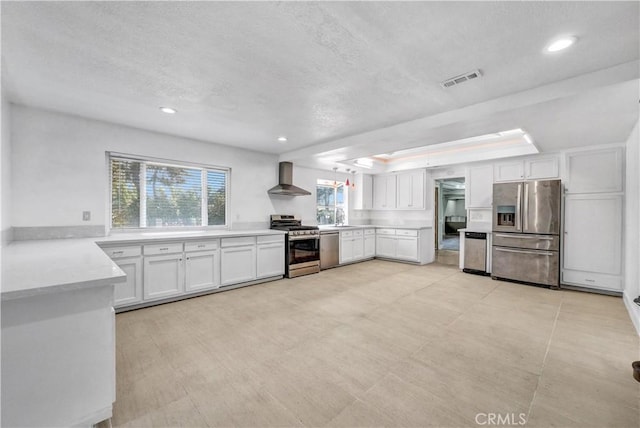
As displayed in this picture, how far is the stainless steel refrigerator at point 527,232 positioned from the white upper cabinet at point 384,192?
252cm

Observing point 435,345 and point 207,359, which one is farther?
point 435,345

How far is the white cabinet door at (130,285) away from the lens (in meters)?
3.22

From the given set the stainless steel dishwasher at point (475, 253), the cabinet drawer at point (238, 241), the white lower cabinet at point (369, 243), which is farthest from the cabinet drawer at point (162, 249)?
the stainless steel dishwasher at point (475, 253)

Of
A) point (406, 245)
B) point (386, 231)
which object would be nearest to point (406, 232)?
point (406, 245)

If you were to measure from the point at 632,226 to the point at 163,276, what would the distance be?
20.0 feet

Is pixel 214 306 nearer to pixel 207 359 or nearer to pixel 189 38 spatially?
pixel 207 359

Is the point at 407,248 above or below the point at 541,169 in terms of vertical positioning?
below

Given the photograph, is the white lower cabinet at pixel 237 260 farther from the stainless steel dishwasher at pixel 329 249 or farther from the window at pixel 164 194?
the stainless steel dishwasher at pixel 329 249

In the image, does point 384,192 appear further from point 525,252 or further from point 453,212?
point 453,212

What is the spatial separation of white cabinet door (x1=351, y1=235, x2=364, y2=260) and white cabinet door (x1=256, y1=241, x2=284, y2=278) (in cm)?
202

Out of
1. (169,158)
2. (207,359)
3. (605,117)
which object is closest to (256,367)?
(207,359)

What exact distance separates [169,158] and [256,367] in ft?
11.3

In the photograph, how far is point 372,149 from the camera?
4773 mm

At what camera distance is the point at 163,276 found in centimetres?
356
